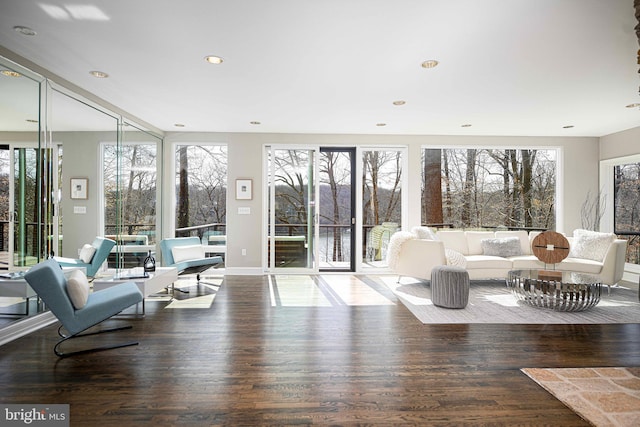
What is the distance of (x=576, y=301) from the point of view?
3918mm

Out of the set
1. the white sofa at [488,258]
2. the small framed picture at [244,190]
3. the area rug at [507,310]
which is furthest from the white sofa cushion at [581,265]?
the small framed picture at [244,190]

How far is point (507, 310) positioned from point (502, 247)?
195 cm

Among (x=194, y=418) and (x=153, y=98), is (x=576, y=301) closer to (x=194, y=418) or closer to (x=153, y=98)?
(x=194, y=418)

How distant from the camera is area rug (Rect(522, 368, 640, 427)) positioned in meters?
1.99

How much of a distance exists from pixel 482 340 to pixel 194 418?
2479mm

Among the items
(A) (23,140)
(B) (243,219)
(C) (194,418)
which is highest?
A: (A) (23,140)

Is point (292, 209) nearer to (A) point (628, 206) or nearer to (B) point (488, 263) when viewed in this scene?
(B) point (488, 263)

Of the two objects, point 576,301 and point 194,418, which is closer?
point 194,418

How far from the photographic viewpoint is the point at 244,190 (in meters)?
6.40

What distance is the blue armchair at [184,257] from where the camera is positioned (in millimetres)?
5036

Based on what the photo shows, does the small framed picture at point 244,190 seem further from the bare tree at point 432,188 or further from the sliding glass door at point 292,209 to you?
the bare tree at point 432,188

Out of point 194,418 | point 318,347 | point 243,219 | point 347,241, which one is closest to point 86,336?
point 194,418

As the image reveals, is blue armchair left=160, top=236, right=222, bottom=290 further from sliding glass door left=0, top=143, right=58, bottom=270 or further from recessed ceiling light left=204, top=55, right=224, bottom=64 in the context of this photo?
recessed ceiling light left=204, top=55, right=224, bottom=64

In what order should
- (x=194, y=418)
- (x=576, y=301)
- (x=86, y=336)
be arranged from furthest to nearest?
1. (x=576, y=301)
2. (x=86, y=336)
3. (x=194, y=418)
